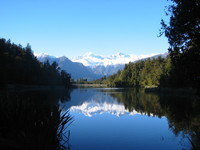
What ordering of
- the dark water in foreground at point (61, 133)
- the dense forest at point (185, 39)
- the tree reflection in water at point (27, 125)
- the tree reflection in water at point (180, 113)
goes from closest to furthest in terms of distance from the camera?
the tree reflection in water at point (27, 125)
the dark water in foreground at point (61, 133)
the dense forest at point (185, 39)
the tree reflection in water at point (180, 113)

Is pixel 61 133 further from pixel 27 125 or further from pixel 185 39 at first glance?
pixel 185 39

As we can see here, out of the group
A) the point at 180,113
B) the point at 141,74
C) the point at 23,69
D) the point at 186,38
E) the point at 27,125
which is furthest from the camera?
the point at 141,74

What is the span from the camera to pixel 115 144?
516 inches

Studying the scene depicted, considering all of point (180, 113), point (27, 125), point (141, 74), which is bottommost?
point (180, 113)

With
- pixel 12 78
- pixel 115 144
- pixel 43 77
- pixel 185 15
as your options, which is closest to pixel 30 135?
pixel 115 144

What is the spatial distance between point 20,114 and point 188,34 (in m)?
8.61

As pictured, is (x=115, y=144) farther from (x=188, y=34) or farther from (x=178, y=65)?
(x=188, y=34)

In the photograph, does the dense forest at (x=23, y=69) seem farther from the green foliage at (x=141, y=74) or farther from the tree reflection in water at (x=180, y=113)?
the tree reflection in water at (x=180, y=113)

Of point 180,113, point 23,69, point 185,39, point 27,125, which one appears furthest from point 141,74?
point 27,125

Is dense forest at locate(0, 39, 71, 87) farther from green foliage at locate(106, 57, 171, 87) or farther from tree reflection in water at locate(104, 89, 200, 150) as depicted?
tree reflection in water at locate(104, 89, 200, 150)

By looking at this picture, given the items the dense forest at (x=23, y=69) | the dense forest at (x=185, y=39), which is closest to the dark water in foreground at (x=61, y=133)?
the dense forest at (x=185, y=39)

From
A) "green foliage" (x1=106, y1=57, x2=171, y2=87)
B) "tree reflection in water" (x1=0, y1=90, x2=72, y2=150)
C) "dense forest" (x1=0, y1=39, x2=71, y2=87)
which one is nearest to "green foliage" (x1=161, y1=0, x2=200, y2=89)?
"tree reflection in water" (x1=0, y1=90, x2=72, y2=150)

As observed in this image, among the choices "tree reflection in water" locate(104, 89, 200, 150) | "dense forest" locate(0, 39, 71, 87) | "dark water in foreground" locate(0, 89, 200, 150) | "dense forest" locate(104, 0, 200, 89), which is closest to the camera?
"dark water in foreground" locate(0, 89, 200, 150)

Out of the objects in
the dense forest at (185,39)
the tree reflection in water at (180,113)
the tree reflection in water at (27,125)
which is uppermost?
the dense forest at (185,39)
